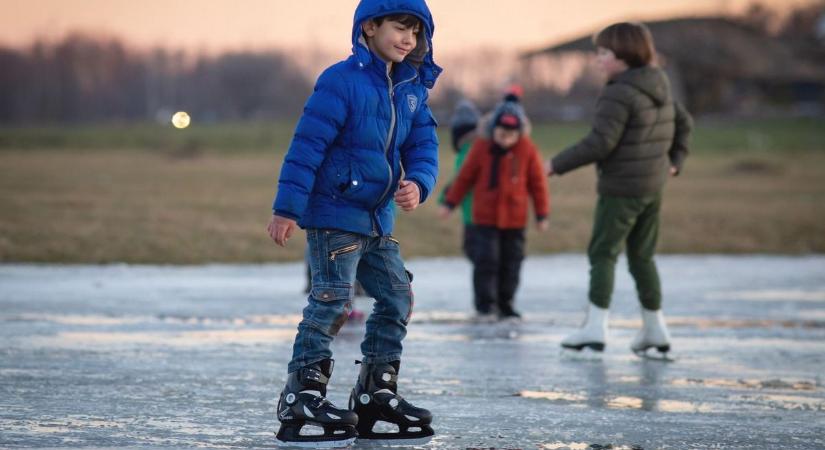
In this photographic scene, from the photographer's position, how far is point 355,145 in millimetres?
5609

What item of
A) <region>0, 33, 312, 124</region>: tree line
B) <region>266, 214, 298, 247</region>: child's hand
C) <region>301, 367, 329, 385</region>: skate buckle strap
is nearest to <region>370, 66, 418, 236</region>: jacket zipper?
<region>266, 214, 298, 247</region>: child's hand

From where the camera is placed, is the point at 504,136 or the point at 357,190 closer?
the point at 357,190

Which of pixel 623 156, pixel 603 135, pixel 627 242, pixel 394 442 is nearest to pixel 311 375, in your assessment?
pixel 394 442

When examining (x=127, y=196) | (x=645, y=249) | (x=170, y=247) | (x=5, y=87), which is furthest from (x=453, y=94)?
(x=645, y=249)

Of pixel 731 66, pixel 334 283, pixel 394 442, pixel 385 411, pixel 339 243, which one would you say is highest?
pixel 731 66

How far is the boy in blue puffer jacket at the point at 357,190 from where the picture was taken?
18.1 feet

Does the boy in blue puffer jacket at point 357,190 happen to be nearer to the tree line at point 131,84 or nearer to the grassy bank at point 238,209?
the grassy bank at point 238,209

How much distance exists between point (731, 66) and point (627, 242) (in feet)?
237

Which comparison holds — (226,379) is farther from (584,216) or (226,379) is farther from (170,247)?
(584,216)

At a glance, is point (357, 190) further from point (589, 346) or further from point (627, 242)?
point (627, 242)

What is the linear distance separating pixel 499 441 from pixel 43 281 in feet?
25.2

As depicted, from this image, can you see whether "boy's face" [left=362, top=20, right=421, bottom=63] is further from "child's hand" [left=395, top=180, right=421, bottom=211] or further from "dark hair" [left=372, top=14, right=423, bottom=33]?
"child's hand" [left=395, top=180, right=421, bottom=211]

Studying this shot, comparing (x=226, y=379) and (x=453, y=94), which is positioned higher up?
(x=453, y=94)

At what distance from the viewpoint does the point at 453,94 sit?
10025 cm
